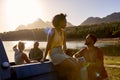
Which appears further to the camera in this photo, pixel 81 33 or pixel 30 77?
pixel 81 33

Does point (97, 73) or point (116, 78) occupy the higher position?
point (97, 73)

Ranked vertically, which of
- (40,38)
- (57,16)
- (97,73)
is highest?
(57,16)

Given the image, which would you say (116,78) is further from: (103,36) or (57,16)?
(103,36)

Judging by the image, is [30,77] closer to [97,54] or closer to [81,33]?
[97,54]

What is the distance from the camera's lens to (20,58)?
7.60 metres

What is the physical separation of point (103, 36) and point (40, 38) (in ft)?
108

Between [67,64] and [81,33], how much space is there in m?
141

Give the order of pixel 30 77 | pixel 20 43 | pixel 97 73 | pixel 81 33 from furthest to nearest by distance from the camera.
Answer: pixel 81 33 → pixel 20 43 → pixel 97 73 → pixel 30 77

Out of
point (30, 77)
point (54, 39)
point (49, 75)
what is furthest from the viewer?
point (54, 39)

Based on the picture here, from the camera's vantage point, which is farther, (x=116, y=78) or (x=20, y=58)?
(x=116, y=78)

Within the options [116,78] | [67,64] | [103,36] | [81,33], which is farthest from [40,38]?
[67,64]

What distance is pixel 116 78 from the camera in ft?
49.5

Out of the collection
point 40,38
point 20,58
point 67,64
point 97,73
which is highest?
point 67,64

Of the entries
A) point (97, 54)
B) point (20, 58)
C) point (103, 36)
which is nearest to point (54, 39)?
point (20, 58)
